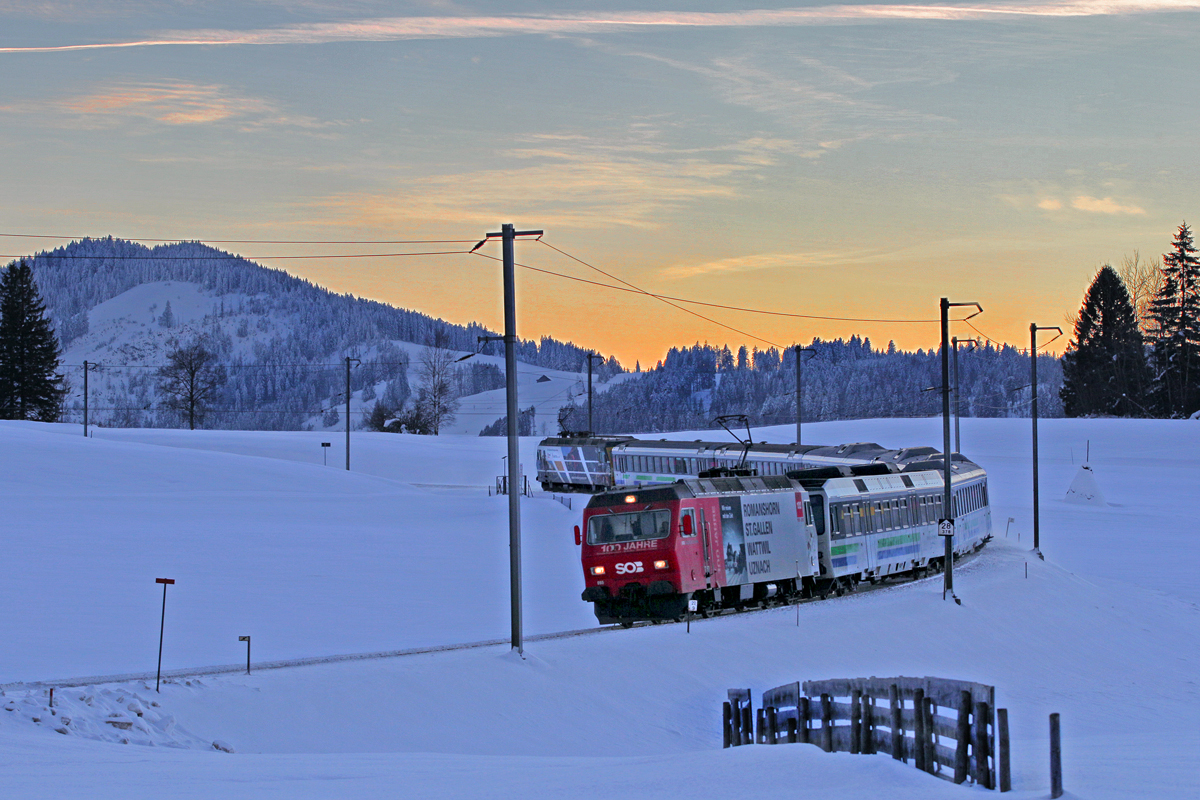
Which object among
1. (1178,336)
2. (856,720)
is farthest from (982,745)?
(1178,336)

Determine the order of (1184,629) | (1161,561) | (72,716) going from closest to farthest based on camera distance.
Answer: (72,716), (1184,629), (1161,561)

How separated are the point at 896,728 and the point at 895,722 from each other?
0.20ft

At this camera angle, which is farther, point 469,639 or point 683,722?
point 469,639

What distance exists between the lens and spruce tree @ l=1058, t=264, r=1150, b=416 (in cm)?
12475

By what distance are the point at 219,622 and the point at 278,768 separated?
1589cm

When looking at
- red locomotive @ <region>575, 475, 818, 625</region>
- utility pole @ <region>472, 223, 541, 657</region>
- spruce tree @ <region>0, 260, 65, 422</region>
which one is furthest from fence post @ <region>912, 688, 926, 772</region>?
spruce tree @ <region>0, 260, 65, 422</region>

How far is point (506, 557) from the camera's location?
137ft

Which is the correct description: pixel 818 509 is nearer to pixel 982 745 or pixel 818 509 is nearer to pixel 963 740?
pixel 963 740

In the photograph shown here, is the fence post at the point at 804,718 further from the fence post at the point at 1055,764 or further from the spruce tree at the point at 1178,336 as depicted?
the spruce tree at the point at 1178,336

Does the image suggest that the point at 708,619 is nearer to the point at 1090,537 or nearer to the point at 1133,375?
the point at 1090,537

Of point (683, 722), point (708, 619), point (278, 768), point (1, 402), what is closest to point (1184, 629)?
point (708, 619)

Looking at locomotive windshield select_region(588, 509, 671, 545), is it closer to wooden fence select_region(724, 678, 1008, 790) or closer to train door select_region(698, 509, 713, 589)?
train door select_region(698, 509, 713, 589)

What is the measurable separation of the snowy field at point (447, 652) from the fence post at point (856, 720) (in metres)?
1.30

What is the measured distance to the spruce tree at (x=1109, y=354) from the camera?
125 m
